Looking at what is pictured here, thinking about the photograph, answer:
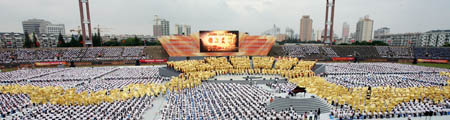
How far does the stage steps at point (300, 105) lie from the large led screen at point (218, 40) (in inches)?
1102

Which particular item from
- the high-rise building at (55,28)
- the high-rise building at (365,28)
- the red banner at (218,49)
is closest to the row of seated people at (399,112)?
the red banner at (218,49)

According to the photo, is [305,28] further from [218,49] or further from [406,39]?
[218,49]

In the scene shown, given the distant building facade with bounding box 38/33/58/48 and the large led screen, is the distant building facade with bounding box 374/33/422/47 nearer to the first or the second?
the large led screen

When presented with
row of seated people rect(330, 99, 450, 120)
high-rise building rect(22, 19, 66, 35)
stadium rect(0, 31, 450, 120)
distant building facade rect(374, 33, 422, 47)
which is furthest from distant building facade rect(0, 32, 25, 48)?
distant building facade rect(374, 33, 422, 47)

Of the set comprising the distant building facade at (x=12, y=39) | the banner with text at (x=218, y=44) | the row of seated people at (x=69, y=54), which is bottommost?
the row of seated people at (x=69, y=54)

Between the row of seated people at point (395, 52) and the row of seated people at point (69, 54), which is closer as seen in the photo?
the row of seated people at point (69, 54)

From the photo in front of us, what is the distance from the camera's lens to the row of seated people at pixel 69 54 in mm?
44656

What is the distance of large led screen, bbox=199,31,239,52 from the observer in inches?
1678

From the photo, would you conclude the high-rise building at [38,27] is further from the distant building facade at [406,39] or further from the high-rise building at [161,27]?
the distant building facade at [406,39]

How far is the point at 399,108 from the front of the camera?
15.9 meters

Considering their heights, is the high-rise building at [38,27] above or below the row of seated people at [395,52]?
above

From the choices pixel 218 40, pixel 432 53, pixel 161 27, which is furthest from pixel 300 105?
pixel 161 27

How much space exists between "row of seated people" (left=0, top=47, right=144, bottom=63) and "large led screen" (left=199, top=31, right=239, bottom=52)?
18490mm

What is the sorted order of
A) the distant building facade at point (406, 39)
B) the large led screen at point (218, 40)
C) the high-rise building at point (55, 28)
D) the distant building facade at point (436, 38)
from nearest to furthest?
the large led screen at point (218, 40)
the distant building facade at point (436, 38)
the distant building facade at point (406, 39)
the high-rise building at point (55, 28)
